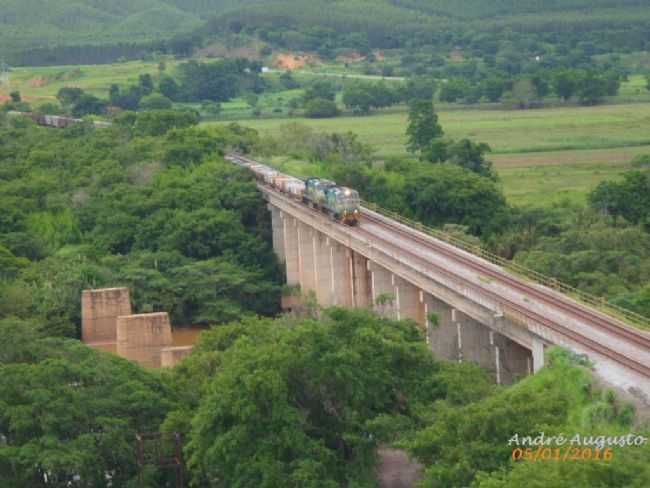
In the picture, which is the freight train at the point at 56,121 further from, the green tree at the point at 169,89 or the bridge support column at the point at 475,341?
the bridge support column at the point at 475,341

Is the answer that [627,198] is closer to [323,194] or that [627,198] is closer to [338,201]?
[323,194]

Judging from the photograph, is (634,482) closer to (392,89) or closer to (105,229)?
(105,229)

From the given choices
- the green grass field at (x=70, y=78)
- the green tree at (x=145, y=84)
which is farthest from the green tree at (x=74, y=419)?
the green grass field at (x=70, y=78)

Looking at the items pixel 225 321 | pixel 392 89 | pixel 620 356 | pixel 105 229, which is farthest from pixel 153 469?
pixel 392 89

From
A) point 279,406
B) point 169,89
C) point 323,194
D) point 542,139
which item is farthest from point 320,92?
point 279,406

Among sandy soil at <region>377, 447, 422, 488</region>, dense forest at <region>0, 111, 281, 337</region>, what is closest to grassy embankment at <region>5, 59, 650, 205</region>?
dense forest at <region>0, 111, 281, 337</region>

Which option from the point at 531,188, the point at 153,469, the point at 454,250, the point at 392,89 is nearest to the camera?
the point at 153,469

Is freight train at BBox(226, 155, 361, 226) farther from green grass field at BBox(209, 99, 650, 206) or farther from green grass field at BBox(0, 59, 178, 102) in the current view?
green grass field at BBox(0, 59, 178, 102)
